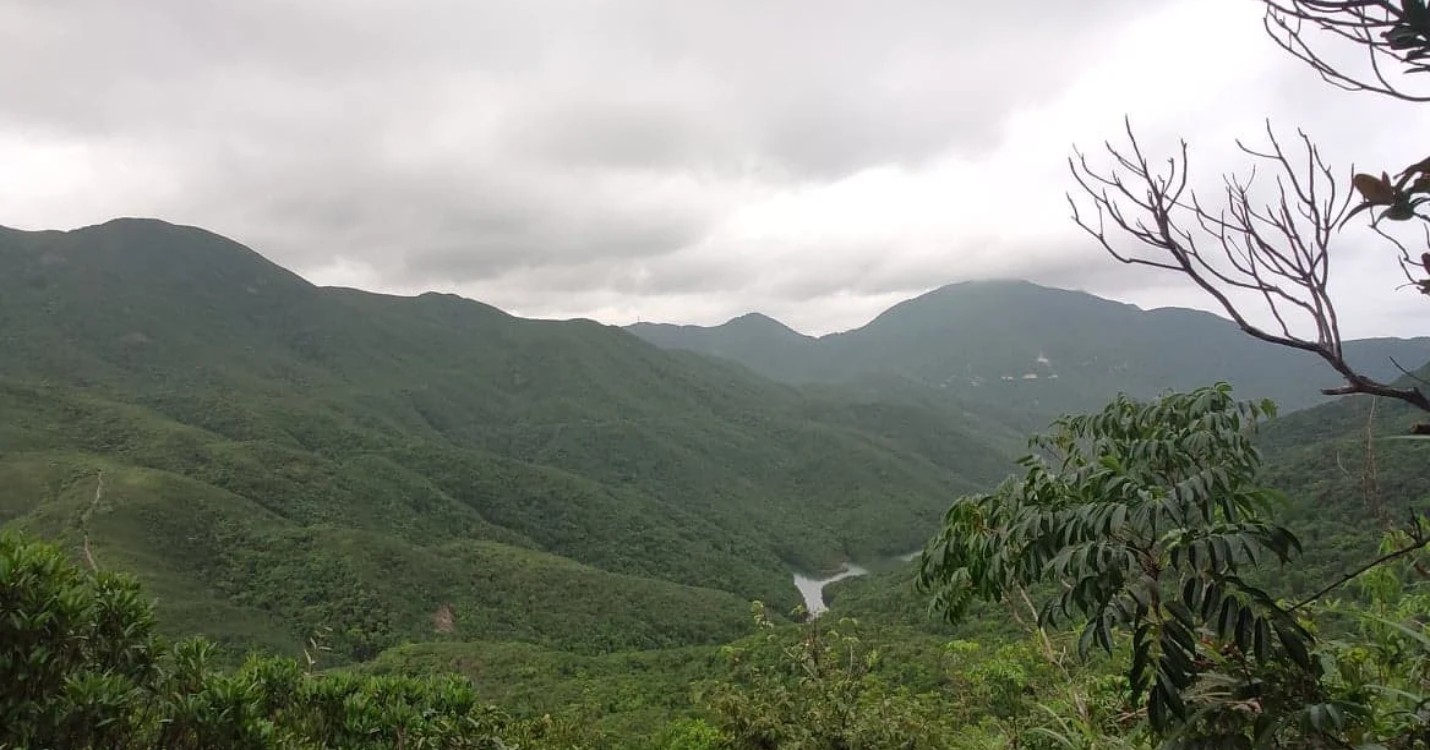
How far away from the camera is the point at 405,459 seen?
8756 centimetres

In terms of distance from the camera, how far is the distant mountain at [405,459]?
50.6 m

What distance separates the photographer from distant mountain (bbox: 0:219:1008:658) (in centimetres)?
5056

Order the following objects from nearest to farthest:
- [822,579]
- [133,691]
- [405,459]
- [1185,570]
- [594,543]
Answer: [1185,570], [133,691], [594,543], [822,579], [405,459]

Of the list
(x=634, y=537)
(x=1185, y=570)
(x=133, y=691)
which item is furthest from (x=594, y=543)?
(x=1185, y=570)

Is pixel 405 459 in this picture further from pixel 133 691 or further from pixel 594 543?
pixel 133 691

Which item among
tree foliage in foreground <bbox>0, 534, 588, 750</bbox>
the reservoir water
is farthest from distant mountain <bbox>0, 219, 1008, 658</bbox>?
the reservoir water

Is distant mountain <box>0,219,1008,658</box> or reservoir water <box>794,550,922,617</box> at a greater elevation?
distant mountain <box>0,219,1008,658</box>

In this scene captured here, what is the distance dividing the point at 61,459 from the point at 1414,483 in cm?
8292

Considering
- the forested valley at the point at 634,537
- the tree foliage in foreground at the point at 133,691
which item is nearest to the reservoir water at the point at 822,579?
the forested valley at the point at 634,537

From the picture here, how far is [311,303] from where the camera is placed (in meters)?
157

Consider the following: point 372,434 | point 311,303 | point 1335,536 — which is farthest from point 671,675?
point 311,303

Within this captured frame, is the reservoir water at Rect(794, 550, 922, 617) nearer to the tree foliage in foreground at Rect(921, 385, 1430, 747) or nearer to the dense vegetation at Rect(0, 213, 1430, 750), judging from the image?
the dense vegetation at Rect(0, 213, 1430, 750)

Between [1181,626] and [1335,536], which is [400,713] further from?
[1335,536]

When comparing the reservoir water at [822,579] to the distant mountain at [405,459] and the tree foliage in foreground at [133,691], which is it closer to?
the distant mountain at [405,459]
